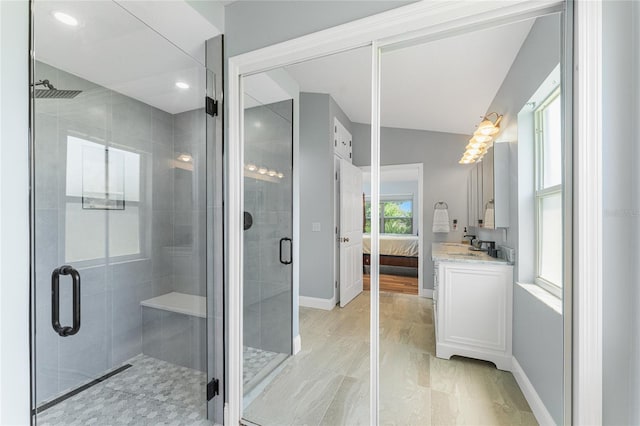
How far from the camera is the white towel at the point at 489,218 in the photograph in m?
1.48

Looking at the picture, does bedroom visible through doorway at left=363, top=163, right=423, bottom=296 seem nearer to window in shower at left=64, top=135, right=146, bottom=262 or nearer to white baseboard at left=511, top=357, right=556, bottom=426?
white baseboard at left=511, top=357, right=556, bottom=426

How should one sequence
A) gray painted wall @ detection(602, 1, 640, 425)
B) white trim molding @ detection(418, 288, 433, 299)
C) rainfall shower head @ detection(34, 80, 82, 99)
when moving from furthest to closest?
white trim molding @ detection(418, 288, 433, 299)
rainfall shower head @ detection(34, 80, 82, 99)
gray painted wall @ detection(602, 1, 640, 425)

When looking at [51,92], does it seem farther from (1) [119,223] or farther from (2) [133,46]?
(1) [119,223]

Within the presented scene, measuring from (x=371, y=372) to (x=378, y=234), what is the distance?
75 cm

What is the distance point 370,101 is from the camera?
1.48 meters

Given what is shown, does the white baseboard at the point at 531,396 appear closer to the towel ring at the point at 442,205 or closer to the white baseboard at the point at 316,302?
the towel ring at the point at 442,205

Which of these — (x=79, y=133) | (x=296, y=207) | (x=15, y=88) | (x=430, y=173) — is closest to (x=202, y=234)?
(x=296, y=207)

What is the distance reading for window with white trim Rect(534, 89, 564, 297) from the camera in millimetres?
1195

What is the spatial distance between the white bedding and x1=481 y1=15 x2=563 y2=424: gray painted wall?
0.39 meters

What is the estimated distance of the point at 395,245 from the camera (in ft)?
5.09

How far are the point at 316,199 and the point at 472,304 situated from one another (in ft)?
3.80

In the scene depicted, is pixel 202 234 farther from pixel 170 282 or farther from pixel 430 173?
pixel 430 173

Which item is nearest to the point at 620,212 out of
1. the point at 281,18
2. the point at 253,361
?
the point at 281,18

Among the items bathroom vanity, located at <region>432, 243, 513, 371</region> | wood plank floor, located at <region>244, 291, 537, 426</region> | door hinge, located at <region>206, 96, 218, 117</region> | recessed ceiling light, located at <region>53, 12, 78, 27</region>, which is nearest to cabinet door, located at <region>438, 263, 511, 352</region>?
bathroom vanity, located at <region>432, 243, 513, 371</region>
